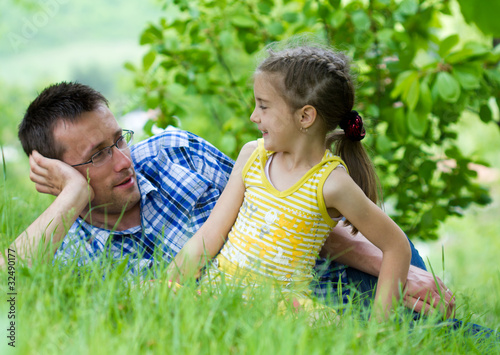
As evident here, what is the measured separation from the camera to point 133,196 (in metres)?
2.33

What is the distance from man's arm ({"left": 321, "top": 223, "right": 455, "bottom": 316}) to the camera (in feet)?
6.59

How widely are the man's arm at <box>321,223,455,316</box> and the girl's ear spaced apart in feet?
1.60

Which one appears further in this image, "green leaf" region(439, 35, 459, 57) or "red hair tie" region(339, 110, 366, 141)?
"green leaf" region(439, 35, 459, 57)

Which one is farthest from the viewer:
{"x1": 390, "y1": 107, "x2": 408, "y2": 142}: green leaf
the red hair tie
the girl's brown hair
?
{"x1": 390, "y1": 107, "x2": 408, "y2": 142}: green leaf

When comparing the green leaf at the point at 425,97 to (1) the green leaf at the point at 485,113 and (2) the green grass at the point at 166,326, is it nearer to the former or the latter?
(1) the green leaf at the point at 485,113

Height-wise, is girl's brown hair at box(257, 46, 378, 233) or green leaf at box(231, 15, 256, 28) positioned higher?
green leaf at box(231, 15, 256, 28)

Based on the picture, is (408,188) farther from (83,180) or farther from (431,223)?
(83,180)

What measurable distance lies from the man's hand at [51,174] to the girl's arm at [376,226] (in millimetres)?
1023

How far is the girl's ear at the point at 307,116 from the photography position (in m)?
1.94

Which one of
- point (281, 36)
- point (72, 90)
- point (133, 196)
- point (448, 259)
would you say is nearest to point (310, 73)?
point (133, 196)

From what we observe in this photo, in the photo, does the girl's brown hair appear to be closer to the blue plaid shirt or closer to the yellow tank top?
the yellow tank top

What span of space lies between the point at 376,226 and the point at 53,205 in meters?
1.23

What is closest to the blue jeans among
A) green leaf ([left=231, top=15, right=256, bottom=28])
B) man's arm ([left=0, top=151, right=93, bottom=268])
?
man's arm ([left=0, top=151, right=93, bottom=268])

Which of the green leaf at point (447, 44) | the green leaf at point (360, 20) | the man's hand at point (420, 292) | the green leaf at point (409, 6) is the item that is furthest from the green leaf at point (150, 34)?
the man's hand at point (420, 292)
